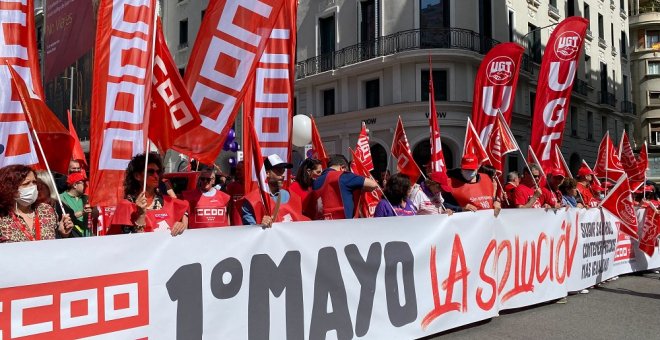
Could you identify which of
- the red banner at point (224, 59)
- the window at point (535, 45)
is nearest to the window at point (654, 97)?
the window at point (535, 45)

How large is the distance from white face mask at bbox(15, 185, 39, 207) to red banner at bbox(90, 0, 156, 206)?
30.0 inches

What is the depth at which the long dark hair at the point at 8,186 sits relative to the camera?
137 inches

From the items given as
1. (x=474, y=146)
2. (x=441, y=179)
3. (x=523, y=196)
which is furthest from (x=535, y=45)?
(x=441, y=179)

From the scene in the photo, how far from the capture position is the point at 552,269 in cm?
672

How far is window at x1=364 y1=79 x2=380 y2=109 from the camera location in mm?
23984

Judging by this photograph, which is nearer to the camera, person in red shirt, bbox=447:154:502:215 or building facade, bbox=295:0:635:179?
person in red shirt, bbox=447:154:502:215

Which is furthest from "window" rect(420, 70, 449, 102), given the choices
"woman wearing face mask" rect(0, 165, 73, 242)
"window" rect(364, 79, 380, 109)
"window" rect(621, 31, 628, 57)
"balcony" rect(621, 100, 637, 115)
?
"window" rect(621, 31, 628, 57)

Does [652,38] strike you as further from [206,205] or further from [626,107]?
[206,205]

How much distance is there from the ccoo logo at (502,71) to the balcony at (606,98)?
2638 cm

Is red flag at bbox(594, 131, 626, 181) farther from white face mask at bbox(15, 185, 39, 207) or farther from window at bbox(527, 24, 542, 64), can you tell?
window at bbox(527, 24, 542, 64)

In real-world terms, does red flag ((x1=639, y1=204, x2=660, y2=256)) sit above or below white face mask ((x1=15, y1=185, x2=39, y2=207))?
below

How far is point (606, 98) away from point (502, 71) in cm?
2714

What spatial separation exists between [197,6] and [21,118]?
27794 mm

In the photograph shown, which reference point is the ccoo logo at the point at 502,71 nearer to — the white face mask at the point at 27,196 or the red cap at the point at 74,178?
the red cap at the point at 74,178
